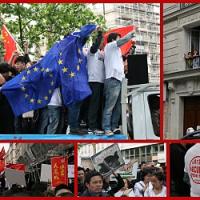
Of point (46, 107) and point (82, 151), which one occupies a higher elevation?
point (46, 107)

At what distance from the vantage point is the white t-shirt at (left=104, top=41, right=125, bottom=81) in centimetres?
250

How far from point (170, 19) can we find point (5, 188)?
6.09 ft

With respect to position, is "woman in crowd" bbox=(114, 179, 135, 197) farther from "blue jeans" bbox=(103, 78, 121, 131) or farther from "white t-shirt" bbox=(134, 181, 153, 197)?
"blue jeans" bbox=(103, 78, 121, 131)

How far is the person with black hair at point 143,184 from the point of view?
8.87ft

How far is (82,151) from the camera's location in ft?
8.62

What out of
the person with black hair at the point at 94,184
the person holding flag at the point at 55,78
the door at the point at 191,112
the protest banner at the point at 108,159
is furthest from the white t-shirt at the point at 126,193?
the person holding flag at the point at 55,78

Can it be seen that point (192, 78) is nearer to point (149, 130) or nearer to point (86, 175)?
point (149, 130)

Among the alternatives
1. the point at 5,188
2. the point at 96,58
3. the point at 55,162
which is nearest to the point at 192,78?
the point at 96,58

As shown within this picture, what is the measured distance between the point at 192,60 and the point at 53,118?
116 centimetres

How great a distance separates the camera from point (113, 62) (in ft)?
8.32

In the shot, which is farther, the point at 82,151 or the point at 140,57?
the point at 82,151

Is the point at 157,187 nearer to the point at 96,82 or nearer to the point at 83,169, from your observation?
the point at 83,169

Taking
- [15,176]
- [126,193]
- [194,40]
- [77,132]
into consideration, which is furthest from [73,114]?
[194,40]

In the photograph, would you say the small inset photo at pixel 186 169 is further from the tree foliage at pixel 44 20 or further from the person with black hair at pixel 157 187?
the tree foliage at pixel 44 20
